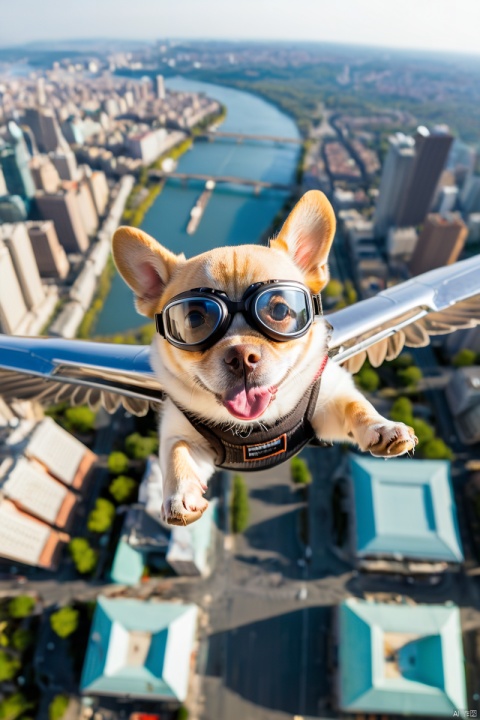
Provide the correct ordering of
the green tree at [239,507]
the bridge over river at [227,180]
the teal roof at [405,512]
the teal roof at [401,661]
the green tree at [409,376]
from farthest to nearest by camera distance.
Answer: the bridge over river at [227,180] < the green tree at [409,376] < the green tree at [239,507] < the teal roof at [405,512] < the teal roof at [401,661]

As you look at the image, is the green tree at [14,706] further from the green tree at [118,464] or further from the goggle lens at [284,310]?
the goggle lens at [284,310]

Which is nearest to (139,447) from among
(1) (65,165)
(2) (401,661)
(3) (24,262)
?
(2) (401,661)

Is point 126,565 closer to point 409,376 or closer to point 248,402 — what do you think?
point 248,402

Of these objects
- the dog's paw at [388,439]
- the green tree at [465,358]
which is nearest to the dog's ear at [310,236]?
the dog's paw at [388,439]

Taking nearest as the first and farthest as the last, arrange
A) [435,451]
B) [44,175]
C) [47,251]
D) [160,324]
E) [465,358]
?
[160,324] < [435,451] < [465,358] < [47,251] < [44,175]

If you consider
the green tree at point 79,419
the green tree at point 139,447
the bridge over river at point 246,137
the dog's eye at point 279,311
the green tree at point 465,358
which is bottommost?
the green tree at point 139,447

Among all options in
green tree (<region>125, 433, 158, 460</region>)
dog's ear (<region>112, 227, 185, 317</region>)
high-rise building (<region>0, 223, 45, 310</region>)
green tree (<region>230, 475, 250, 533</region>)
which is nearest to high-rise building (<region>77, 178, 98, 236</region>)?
high-rise building (<region>0, 223, 45, 310</region>)

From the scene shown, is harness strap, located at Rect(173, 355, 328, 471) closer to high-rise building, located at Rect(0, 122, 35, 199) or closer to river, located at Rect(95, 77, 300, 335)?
river, located at Rect(95, 77, 300, 335)
